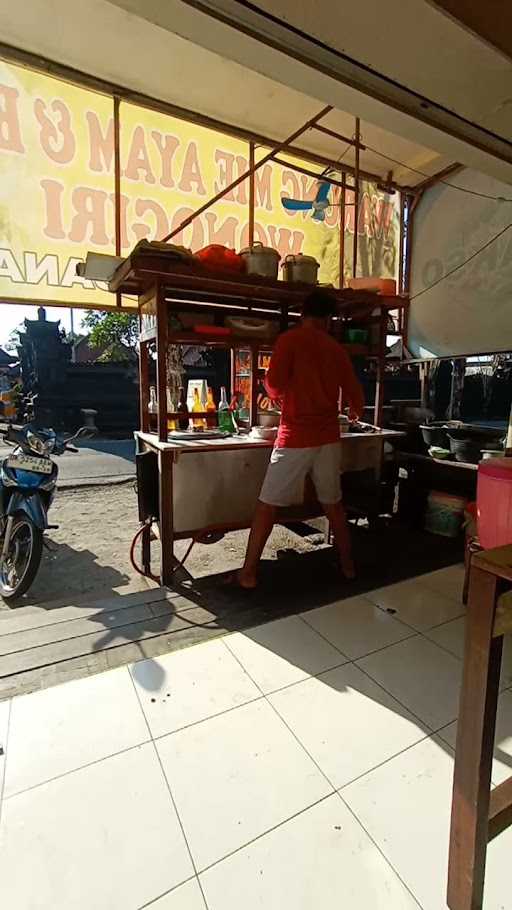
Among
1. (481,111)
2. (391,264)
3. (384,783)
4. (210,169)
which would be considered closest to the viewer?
(384,783)

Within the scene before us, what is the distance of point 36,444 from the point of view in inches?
126

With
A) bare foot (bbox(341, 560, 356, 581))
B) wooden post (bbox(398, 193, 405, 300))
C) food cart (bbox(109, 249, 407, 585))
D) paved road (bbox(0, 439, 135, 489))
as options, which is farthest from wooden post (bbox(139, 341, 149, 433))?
paved road (bbox(0, 439, 135, 489))

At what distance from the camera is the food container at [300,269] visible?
9.01 ft

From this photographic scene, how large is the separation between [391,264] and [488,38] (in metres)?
2.89

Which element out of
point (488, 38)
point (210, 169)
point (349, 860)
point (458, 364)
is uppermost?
point (210, 169)

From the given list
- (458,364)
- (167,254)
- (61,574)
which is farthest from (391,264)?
(61,574)

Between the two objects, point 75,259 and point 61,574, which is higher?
point 75,259

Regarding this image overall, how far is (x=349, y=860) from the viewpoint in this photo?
1079mm

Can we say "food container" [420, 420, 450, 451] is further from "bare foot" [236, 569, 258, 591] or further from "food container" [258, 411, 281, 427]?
"bare foot" [236, 569, 258, 591]

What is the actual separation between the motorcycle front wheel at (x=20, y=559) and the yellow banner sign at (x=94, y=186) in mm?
1564

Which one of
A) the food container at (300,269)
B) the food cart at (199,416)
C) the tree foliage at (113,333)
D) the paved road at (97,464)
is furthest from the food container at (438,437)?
the tree foliage at (113,333)

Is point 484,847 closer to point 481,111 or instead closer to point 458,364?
point 481,111

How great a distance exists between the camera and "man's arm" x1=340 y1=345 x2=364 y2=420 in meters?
2.51

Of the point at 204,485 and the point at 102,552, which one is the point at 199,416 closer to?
the point at 204,485
